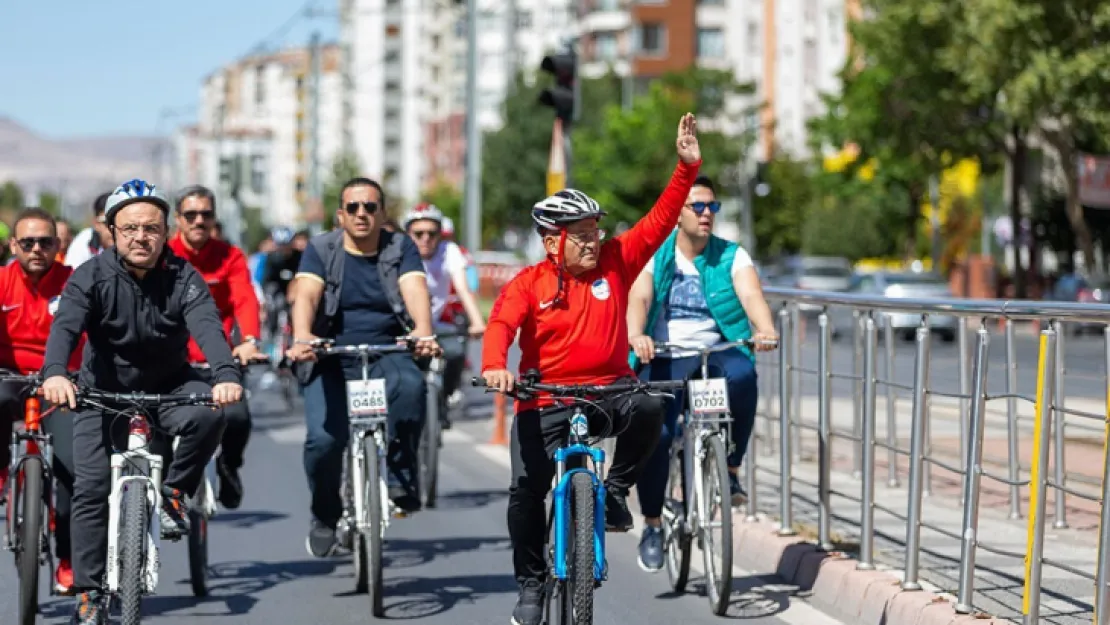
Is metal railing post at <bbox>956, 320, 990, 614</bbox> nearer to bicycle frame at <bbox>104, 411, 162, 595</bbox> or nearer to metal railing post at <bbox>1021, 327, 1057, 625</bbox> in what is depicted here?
metal railing post at <bbox>1021, 327, 1057, 625</bbox>

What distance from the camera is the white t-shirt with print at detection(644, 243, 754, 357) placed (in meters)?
9.48

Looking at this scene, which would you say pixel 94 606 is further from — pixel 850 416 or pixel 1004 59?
pixel 1004 59

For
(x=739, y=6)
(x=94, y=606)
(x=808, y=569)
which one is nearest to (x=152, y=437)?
(x=94, y=606)

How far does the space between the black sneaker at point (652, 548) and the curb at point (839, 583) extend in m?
0.67

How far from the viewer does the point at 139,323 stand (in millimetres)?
7551

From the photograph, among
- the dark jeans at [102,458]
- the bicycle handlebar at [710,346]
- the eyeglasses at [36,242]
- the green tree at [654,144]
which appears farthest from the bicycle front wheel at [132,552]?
the green tree at [654,144]

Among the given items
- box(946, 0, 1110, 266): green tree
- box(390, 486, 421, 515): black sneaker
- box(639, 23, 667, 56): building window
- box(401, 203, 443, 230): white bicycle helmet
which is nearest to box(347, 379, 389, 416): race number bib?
box(390, 486, 421, 515): black sneaker

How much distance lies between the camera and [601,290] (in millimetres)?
7457

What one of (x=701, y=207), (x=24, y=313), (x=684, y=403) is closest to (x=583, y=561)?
(x=684, y=403)

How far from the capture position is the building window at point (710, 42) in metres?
96.3

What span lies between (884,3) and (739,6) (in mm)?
55085

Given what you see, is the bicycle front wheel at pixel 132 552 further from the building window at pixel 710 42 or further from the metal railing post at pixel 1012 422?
the building window at pixel 710 42

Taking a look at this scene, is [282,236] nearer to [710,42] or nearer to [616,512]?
[616,512]

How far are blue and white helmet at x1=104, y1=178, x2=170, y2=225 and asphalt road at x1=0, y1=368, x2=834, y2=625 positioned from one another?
191 cm
